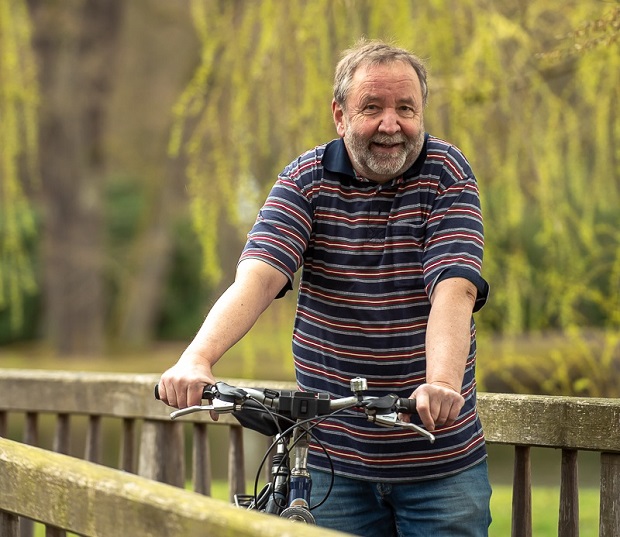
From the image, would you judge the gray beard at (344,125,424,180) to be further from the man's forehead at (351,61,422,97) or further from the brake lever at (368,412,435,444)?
the brake lever at (368,412,435,444)

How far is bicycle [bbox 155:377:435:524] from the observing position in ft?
7.00

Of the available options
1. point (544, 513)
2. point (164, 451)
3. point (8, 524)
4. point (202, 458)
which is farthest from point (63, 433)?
point (544, 513)

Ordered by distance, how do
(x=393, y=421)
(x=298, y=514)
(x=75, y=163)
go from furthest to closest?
(x=75, y=163) → (x=298, y=514) → (x=393, y=421)

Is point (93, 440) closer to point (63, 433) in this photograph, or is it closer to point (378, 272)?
point (63, 433)

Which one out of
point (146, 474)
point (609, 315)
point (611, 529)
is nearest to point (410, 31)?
point (609, 315)

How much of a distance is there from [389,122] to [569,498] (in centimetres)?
107

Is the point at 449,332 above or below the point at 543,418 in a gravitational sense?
above

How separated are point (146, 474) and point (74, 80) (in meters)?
13.6

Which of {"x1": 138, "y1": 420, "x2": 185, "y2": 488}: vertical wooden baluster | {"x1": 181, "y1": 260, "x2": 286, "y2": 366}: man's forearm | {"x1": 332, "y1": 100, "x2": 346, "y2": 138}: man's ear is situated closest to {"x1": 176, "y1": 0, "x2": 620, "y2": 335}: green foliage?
{"x1": 138, "y1": 420, "x2": 185, "y2": 488}: vertical wooden baluster

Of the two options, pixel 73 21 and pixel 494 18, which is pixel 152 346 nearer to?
pixel 73 21

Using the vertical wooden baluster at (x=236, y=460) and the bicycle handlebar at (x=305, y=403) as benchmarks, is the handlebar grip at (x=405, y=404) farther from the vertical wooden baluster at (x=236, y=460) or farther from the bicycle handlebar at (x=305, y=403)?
the vertical wooden baluster at (x=236, y=460)

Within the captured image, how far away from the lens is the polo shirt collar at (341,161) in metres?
2.53

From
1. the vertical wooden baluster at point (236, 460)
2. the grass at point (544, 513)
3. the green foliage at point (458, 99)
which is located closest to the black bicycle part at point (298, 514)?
the vertical wooden baluster at point (236, 460)

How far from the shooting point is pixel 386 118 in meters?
2.45
